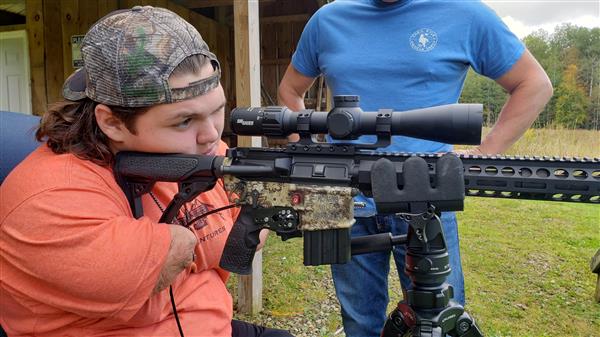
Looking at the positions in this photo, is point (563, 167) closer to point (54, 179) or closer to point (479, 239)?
point (54, 179)

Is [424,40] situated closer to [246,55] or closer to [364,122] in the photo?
[364,122]

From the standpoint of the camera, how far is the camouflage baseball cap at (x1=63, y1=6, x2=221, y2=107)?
1376mm

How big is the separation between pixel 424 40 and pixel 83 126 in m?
1.54

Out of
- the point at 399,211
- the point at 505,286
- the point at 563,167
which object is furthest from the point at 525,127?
the point at 505,286

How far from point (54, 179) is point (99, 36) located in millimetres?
442

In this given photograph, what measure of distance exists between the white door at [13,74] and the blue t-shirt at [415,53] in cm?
613

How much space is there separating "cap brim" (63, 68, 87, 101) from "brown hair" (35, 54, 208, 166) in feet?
0.08

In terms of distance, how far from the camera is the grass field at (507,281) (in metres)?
4.25

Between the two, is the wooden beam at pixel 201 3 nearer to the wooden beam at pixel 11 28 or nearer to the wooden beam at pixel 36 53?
the wooden beam at pixel 36 53

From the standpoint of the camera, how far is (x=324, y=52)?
2.48 meters

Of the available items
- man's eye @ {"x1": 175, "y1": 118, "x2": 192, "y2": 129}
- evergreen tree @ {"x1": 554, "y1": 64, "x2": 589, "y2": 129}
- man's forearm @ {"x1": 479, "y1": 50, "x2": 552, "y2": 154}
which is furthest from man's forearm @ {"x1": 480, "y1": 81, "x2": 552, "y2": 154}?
evergreen tree @ {"x1": 554, "y1": 64, "x2": 589, "y2": 129}

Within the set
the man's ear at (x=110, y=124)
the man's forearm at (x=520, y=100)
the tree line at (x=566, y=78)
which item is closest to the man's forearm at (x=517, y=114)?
the man's forearm at (x=520, y=100)

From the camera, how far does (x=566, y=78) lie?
35688 millimetres

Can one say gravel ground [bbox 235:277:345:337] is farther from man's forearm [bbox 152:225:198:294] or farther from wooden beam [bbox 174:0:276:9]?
wooden beam [bbox 174:0:276:9]
